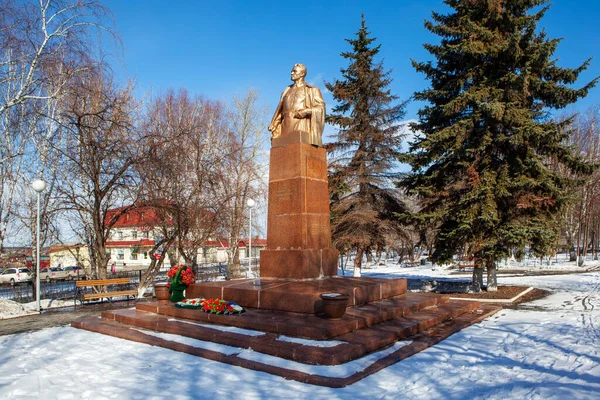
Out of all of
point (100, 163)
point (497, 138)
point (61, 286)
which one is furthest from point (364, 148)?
point (61, 286)

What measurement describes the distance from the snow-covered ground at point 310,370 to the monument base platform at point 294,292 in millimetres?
1876

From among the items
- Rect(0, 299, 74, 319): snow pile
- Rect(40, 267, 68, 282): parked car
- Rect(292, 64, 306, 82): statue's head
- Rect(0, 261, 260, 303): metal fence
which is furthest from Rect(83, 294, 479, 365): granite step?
Rect(40, 267, 68, 282): parked car

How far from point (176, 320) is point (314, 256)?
3.34m

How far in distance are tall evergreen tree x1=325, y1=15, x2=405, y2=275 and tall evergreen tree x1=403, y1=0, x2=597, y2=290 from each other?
3.59 metres

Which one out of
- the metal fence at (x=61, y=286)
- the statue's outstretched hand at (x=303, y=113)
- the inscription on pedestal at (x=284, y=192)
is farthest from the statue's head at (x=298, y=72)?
the metal fence at (x=61, y=286)

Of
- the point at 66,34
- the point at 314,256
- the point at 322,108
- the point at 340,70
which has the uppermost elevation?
the point at 340,70

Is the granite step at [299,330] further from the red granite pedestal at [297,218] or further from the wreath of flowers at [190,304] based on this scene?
the red granite pedestal at [297,218]

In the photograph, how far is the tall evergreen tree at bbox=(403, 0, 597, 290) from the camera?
14.2 metres

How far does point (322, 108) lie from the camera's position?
11023mm

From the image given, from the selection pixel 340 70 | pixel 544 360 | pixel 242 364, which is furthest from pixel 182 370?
pixel 340 70

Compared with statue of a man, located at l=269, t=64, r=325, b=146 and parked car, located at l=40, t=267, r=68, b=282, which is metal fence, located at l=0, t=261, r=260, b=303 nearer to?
parked car, located at l=40, t=267, r=68, b=282

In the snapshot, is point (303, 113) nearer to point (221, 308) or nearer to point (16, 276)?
point (221, 308)

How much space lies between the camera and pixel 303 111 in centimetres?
1084

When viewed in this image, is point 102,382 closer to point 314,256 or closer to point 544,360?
point 314,256
